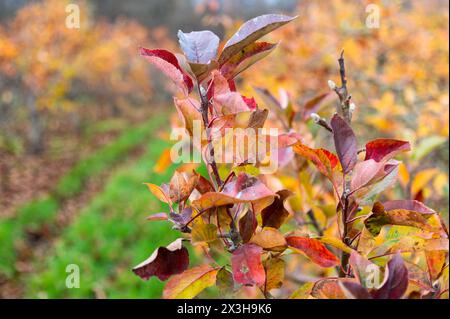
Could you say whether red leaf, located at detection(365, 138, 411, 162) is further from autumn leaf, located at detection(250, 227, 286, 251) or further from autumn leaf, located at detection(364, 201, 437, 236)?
autumn leaf, located at detection(250, 227, 286, 251)

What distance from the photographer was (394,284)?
551 millimetres

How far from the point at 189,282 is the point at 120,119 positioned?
530 inches

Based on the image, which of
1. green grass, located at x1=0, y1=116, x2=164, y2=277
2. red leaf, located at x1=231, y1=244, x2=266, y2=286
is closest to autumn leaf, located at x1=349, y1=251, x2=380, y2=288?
red leaf, located at x1=231, y1=244, x2=266, y2=286

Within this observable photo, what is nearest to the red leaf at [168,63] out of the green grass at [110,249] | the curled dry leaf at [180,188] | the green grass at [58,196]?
the curled dry leaf at [180,188]

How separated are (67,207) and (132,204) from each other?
140 cm

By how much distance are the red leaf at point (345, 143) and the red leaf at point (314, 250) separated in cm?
11

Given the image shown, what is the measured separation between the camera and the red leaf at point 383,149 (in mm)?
663

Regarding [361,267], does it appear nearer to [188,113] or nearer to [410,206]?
[410,206]

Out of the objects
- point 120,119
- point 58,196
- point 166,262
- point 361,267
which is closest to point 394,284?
point 361,267

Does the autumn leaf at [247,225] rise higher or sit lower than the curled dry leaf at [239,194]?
lower

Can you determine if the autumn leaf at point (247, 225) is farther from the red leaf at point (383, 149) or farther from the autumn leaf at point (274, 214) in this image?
the red leaf at point (383, 149)

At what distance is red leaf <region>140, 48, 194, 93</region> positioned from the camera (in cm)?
67
